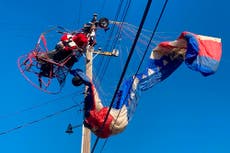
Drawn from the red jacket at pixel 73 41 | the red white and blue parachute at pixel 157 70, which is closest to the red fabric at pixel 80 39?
the red jacket at pixel 73 41

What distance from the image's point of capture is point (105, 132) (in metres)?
11.0

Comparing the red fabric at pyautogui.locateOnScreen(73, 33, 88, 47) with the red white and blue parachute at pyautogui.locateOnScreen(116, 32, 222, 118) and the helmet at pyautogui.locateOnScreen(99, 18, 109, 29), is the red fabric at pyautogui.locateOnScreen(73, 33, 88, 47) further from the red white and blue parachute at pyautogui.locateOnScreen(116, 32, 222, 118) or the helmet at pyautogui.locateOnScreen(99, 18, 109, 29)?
the red white and blue parachute at pyautogui.locateOnScreen(116, 32, 222, 118)

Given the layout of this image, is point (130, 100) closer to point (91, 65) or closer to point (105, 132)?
point (105, 132)

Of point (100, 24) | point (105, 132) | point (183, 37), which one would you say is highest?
point (183, 37)

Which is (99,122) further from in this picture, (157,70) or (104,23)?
(104,23)

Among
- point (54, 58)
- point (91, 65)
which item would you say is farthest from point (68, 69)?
point (91, 65)

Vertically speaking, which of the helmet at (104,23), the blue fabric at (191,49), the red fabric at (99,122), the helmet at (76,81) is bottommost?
the red fabric at (99,122)

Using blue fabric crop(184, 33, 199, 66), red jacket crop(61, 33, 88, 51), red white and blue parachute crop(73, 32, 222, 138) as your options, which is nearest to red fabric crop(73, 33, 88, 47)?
red jacket crop(61, 33, 88, 51)

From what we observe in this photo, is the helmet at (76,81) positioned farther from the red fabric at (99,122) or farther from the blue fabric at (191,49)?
the blue fabric at (191,49)

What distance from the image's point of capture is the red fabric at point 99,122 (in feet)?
35.6

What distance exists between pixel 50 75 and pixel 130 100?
2102 millimetres

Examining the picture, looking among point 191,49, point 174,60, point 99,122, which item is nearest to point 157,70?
point 174,60

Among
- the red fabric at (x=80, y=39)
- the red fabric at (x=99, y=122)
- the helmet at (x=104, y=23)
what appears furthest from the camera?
the helmet at (x=104, y=23)

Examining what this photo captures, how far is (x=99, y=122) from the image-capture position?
10891mm
